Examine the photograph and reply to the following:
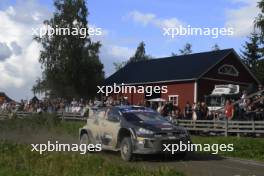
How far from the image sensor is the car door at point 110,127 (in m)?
18.8

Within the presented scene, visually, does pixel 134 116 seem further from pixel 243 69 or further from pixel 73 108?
pixel 243 69

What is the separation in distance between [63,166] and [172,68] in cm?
4491

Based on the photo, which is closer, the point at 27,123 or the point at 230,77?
the point at 27,123

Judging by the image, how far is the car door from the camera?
18.8 metres

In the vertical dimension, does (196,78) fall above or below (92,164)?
above

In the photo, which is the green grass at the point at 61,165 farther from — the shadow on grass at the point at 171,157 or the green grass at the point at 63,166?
the shadow on grass at the point at 171,157

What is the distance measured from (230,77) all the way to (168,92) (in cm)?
661

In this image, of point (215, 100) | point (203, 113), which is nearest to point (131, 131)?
point (203, 113)

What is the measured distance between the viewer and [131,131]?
58.8ft

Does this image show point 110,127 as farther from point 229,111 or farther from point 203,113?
point 203,113

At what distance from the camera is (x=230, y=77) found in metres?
57.7

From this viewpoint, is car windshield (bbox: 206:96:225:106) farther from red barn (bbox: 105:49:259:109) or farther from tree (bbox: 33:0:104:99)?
tree (bbox: 33:0:104:99)

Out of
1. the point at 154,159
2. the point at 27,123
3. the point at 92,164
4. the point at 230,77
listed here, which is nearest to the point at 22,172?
the point at 92,164

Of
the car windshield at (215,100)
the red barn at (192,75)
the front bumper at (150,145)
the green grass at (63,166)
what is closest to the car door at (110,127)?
the front bumper at (150,145)
